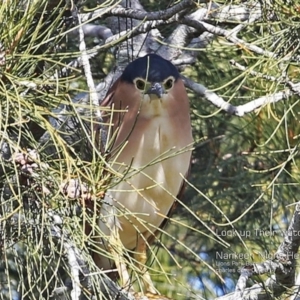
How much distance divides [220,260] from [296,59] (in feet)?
4.14

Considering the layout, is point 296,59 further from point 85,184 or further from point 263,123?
point 263,123

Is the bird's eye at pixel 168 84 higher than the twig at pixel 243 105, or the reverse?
the twig at pixel 243 105

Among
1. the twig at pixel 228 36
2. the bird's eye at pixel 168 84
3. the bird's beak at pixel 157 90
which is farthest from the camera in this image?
the bird's eye at pixel 168 84

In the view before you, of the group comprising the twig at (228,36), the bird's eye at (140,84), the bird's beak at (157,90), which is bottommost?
the bird's eye at (140,84)

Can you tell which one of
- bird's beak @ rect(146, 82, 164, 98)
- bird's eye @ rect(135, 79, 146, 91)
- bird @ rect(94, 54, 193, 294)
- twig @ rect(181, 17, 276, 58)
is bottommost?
bird @ rect(94, 54, 193, 294)

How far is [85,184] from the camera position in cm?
151

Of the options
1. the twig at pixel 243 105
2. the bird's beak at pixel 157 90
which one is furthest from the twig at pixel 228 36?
the bird's beak at pixel 157 90

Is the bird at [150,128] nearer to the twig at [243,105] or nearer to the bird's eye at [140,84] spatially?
the bird's eye at [140,84]

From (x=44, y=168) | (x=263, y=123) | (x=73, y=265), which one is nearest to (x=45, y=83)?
(x=44, y=168)

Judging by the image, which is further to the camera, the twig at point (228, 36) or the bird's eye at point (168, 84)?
the bird's eye at point (168, 84)

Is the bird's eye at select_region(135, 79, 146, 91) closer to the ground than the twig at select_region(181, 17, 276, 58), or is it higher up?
closer to the ground

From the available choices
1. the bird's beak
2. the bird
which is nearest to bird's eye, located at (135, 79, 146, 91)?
the bird

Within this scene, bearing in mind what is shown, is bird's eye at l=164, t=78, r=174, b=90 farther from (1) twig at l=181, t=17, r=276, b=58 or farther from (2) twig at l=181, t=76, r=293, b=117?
(1) twig at l=181, t=17, r=276, b=58

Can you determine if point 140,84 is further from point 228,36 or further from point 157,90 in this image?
point 228,36
